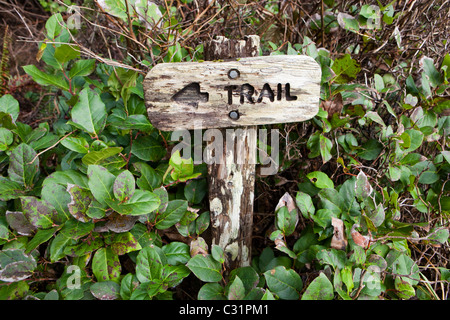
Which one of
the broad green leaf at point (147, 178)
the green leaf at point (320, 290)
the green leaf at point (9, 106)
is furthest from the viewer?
the green leaf at point (9, 106)

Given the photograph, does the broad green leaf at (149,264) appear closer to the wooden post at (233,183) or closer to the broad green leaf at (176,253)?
the broad green leaf at (176,253)

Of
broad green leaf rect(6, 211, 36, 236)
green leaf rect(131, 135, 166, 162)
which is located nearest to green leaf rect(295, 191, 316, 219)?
green leaf rect(131, 135, 166, 162)

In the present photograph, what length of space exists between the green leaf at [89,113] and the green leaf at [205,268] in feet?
1.65

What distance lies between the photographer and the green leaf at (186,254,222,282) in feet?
2.90

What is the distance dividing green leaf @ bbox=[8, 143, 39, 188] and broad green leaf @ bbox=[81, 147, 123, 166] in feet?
0.66

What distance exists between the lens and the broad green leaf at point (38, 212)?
85 centimetres

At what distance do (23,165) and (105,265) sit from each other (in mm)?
418

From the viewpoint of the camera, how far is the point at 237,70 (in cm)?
80

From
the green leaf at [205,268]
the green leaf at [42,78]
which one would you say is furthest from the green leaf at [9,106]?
the green leaf at [205,268]

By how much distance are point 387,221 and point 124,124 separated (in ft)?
2.74

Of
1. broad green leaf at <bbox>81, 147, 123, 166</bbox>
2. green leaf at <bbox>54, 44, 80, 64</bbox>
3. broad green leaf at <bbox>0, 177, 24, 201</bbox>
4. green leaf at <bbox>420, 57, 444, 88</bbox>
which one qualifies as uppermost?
green leaf at <bbox>54, 44, 80, 64</bbox>

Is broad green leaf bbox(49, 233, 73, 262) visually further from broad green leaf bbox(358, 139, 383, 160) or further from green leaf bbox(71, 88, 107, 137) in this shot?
broad green leaf bbox(358, 139, 383, 160)
